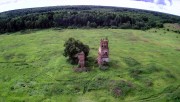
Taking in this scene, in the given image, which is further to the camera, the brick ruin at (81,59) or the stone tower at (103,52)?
the stone tower at (103,52)

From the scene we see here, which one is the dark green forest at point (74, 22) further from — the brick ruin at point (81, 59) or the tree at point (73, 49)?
the brick ruin at point (81, 59)

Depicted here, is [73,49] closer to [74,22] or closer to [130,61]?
[130,61]

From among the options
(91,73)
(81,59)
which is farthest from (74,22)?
(91,73)

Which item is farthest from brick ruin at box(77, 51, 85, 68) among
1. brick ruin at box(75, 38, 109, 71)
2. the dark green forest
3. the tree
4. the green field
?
the dark green forest

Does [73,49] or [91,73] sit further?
[73,49]

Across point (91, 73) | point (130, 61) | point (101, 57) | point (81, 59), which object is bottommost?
point (91, 73)

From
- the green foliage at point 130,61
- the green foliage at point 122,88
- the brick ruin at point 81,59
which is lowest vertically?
the green foliage at point 122,88

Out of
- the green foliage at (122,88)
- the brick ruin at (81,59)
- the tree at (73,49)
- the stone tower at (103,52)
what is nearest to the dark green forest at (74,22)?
the tree at (73,49)

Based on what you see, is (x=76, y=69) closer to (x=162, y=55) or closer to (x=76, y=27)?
(x=162, y=55)

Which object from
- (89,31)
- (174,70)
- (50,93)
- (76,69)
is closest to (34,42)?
(89,31)
